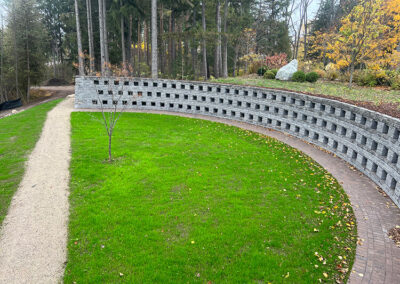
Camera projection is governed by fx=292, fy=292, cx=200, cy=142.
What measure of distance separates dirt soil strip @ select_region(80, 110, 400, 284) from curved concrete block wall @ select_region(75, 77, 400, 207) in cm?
32

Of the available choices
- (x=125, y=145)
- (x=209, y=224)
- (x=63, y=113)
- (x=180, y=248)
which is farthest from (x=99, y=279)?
(x=63, y=113)

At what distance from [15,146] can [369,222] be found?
40.1 ft

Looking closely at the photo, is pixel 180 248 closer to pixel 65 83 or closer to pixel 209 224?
pixel 209 224

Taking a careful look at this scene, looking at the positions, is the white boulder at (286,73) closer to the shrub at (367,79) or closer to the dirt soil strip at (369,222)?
the shrub at (367,79)

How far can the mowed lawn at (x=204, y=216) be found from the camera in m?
5.13

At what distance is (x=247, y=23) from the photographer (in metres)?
29.7

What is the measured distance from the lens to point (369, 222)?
665cm

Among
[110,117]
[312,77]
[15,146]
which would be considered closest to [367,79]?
[312,77]

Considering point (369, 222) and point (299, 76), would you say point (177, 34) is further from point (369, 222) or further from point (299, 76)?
point (369, 222)

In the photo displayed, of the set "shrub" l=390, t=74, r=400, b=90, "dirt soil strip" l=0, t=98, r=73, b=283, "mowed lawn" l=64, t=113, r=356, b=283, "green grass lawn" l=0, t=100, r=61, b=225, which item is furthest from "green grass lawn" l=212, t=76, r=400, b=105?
"green grass lawn" l=0, t=100, r=61, b=225

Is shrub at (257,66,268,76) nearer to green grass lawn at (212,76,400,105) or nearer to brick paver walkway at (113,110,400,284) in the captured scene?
green grass lawn at (212,76,400,105)

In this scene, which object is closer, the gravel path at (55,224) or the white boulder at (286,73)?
the gravel path at (55,224)

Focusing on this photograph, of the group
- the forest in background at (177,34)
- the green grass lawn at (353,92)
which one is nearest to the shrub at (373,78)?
the green grass lawn at (353,92)

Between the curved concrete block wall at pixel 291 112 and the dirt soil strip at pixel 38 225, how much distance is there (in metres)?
4.37
